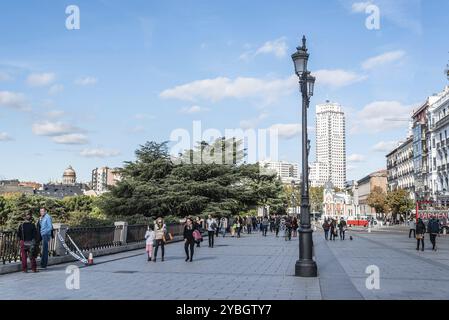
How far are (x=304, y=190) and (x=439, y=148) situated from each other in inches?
2529

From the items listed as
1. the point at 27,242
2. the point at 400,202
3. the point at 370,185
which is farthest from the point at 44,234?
the point at 370,185

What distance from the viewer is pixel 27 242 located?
13.9m

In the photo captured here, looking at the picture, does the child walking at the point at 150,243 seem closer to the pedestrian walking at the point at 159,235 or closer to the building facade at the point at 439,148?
the pedestrian walking at the point at 159,235

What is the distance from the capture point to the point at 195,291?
10609 mm

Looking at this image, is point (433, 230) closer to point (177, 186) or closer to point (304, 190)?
point (304, 190)

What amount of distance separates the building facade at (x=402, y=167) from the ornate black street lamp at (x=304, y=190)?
79329 mm

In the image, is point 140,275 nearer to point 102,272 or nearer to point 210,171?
point 102,272

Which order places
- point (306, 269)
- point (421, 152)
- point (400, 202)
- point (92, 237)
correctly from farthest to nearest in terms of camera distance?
point (421, 152) < point (400, 202) < point (92, 237) < point (306, 269)

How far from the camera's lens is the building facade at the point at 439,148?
225 ft

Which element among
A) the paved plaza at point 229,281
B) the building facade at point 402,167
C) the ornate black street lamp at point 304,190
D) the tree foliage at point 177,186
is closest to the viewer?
the paved plaza at point 229,281

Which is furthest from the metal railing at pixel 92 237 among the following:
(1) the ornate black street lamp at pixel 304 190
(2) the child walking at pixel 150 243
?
(1) the ornate black street lamp at pixel 304 190

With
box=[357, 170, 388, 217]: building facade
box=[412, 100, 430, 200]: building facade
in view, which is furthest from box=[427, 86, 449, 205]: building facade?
box=[357, 170, 388, 217]: building facade

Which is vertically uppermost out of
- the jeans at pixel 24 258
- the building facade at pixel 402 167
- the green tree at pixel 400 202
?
the building facade at pixel 402 167

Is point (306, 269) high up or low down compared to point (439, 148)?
down
